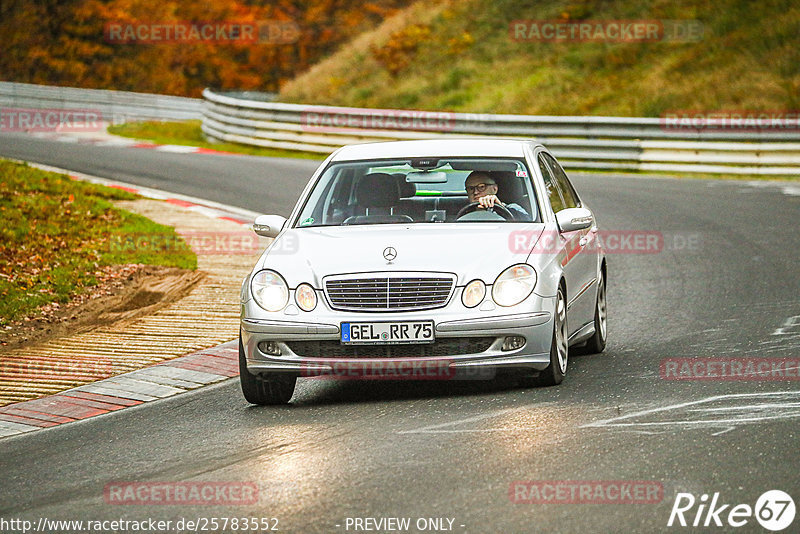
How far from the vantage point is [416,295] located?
26.4ft

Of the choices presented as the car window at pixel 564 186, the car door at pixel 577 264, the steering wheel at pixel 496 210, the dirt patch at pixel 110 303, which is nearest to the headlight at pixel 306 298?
the steering wheel at pixel 496 210

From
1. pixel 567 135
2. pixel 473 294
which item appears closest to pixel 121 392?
pixel 473 294

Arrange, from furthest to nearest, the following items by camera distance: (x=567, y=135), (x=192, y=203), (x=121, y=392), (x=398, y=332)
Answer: (x=567, y=135)
(x=192, y=203)
(x=121, y=392)
(x=398, y=332)

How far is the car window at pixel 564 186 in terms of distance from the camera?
10055 mm

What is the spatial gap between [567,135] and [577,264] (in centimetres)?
1752

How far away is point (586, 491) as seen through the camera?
5965mm

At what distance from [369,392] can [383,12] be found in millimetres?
63606

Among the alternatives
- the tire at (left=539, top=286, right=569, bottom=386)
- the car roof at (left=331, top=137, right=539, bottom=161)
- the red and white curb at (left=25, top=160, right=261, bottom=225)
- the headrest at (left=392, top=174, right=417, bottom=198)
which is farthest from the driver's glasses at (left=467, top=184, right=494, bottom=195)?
the red and white curb at (left=25, top=160, right=261, bottom=225)

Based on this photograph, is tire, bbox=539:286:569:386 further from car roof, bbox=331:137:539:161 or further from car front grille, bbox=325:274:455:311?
car roof, bbox=331:137:539:161

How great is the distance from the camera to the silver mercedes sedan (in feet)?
26.3

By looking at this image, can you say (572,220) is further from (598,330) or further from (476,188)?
(598,330)

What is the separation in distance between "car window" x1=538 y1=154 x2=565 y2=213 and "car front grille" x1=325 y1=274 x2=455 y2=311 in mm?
1611

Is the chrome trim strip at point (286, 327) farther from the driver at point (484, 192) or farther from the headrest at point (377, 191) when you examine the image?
the driver at point (484, 192)

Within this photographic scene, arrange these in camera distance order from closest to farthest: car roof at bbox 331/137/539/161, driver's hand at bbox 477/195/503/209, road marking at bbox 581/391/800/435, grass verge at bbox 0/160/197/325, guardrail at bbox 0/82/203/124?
road marking at bbox 581/391/800/435 < driver's hand at bbox 477/195/503/209 < car roof at bbox 331/137/539/161 < grass verge at bbox 0/160/197/325 < guardrail at bbox 0/82/203/124
